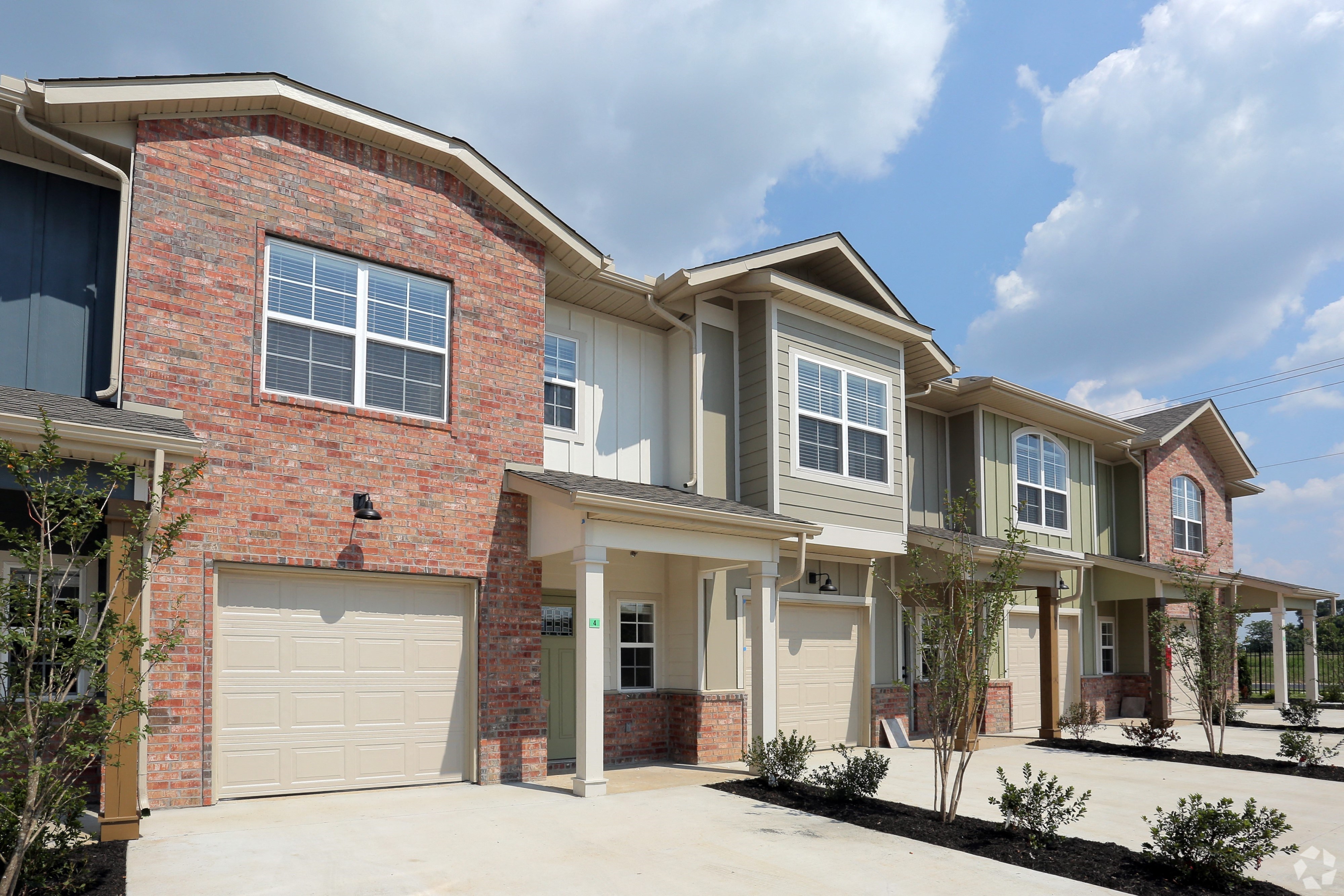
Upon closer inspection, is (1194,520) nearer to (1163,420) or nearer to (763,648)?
(1163,420)

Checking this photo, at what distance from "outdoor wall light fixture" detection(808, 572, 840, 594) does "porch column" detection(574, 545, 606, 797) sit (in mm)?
4943

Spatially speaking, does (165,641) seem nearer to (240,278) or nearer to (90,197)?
(240,278)

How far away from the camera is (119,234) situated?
30.1ft

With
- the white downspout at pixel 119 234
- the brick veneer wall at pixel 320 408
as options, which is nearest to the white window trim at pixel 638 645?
the brick veneer wall at pixel 320 408

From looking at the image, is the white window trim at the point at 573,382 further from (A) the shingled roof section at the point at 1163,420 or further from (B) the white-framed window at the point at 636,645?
(A) the shingled roof section at the point at 1163,420

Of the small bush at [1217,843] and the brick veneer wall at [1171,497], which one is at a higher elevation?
the brick veneer wall at [1171,497]

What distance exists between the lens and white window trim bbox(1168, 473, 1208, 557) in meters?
23.2

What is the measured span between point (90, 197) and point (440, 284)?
3392 millimetres

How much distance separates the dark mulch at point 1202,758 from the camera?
12.6 m

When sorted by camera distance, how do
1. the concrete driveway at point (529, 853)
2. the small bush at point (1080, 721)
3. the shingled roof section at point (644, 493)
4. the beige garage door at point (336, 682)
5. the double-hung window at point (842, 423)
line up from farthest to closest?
the small bush at point (1080, 721) < the double-hung window at point (842, 423) < the shingled roof section at point (644, 493) < the beige garage door at point (336, 682) < the concrete driveway at point (529, 853)

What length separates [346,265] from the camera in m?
10.3

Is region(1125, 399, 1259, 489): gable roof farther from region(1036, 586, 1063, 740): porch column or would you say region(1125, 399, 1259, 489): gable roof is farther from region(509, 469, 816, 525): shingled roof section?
region(509, 469, 816, 525): shingled roof section

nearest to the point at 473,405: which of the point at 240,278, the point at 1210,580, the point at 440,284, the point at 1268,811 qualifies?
the point at 440,284

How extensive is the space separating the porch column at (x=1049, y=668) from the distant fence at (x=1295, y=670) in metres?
12.1
